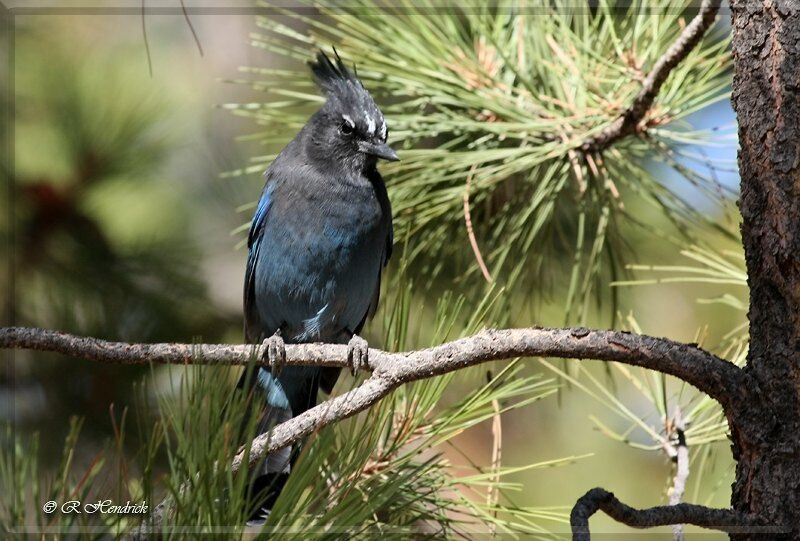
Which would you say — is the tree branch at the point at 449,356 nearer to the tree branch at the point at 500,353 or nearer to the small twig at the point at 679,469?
the tree branch at the point at 500,353

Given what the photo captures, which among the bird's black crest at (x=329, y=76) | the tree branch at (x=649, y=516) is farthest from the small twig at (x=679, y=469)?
the bird's black crest at (x=329, y=76)

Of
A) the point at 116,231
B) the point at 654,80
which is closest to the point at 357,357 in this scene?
the point at 654,80

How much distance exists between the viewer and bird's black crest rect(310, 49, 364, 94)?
118 inches

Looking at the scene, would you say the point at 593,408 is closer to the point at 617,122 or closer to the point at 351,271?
the point at 351,271

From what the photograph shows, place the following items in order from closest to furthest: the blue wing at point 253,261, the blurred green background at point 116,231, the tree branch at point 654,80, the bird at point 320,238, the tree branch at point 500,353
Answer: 1. the tree branch at point 500,353
2. the tree branch at point 654,80
3. the bird at point 320,238
4. the blue wing at point 253,261
5. the blurred green background at point 116,231

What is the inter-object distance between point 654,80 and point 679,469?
0.95m

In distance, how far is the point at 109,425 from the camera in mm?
3619

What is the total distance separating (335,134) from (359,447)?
1594 mm

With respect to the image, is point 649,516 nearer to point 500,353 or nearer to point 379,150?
point 500,353

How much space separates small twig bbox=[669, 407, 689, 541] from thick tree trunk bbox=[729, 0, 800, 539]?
0.51 ft

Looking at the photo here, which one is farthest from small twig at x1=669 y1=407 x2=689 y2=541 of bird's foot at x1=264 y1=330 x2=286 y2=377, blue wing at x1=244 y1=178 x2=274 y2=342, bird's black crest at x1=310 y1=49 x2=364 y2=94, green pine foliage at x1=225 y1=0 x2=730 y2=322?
blue wing at x1=244 y1=178 x2=274 y2=342

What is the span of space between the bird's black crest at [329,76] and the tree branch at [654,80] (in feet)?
2.76

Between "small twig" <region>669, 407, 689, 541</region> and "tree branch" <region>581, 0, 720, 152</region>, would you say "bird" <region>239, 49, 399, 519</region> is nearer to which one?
"tree branch" <region>581, 0, 720, 152</region>

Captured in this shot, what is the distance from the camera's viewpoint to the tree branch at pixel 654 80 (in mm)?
2189
